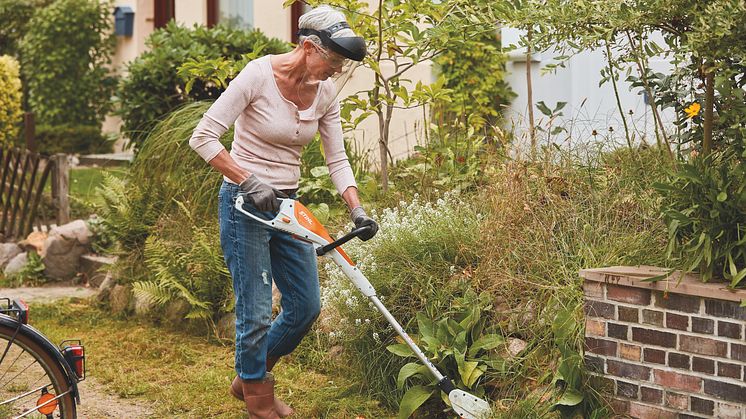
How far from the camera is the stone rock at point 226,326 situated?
6305 millimetres

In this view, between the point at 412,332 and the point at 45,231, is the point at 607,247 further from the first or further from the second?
the point at 45,231

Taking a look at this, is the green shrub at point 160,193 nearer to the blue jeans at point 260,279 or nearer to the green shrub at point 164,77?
the green shrub at point 164,77

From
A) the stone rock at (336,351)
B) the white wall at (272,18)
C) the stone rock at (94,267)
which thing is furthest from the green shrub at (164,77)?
the stone rock at (336,351)

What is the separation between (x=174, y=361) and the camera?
235 inches

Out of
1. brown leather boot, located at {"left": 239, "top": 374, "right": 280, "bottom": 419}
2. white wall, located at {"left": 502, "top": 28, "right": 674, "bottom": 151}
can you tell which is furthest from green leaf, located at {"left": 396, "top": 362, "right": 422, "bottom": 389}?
white wall, located at {"left": 502, "top": 28, "right": 674, "bottom": 151}

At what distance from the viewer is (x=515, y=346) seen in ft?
15.3

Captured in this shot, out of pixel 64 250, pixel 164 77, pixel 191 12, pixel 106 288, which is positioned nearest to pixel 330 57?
pixel 106 288

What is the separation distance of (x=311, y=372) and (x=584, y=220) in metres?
1.61

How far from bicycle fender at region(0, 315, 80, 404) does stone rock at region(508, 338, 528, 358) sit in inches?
70.6

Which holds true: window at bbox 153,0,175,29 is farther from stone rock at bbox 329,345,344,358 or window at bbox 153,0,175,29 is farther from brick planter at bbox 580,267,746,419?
brick planter at bbox 580,267,746,419

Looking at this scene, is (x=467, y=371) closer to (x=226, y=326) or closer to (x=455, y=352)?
(x=455, y=352)

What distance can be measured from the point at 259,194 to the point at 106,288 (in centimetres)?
352

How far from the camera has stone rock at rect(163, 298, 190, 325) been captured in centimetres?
Result: 662

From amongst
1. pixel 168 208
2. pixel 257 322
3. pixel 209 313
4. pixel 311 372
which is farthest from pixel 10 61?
pixel 257 322
